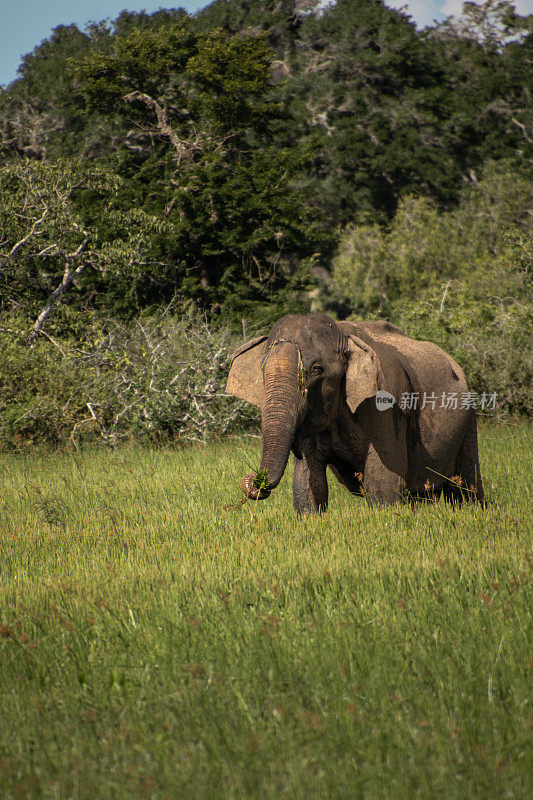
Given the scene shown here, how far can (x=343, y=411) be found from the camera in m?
6.96

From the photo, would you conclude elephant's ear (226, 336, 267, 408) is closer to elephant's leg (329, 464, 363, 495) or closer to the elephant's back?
the elephant's back

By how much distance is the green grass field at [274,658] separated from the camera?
3213 mm

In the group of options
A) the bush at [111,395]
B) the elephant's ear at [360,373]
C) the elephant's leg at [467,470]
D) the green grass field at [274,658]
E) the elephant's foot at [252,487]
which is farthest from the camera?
the bush at [111,395]

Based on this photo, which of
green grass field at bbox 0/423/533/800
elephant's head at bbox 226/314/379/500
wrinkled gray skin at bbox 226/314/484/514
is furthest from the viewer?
wrinkled gray skin at bbox 226/314/484/514

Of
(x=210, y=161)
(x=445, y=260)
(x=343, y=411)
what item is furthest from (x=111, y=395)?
(x=445, y=260)

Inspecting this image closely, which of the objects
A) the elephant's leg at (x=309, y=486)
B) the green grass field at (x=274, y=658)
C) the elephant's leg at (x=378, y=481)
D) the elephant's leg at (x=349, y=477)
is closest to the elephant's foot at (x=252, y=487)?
the green grass field at (x=274, y=658)

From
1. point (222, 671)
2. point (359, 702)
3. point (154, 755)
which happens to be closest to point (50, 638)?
point (222, 671)

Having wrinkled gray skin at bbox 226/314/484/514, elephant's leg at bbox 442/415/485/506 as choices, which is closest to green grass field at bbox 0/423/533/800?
wrinkled gray skin at bbox 226/314/484/514

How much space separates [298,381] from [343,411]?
717mm

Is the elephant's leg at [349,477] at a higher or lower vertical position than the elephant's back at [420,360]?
lower

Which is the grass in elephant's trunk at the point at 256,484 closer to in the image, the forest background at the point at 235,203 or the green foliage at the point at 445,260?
the forest background at the point at 235,203

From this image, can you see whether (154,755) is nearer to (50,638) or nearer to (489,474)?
(50,638)

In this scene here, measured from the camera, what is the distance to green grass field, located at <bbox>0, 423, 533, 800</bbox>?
10.5 feet

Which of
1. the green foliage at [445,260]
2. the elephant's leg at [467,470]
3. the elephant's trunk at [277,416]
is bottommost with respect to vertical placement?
the elephant's leg at [467,470]
